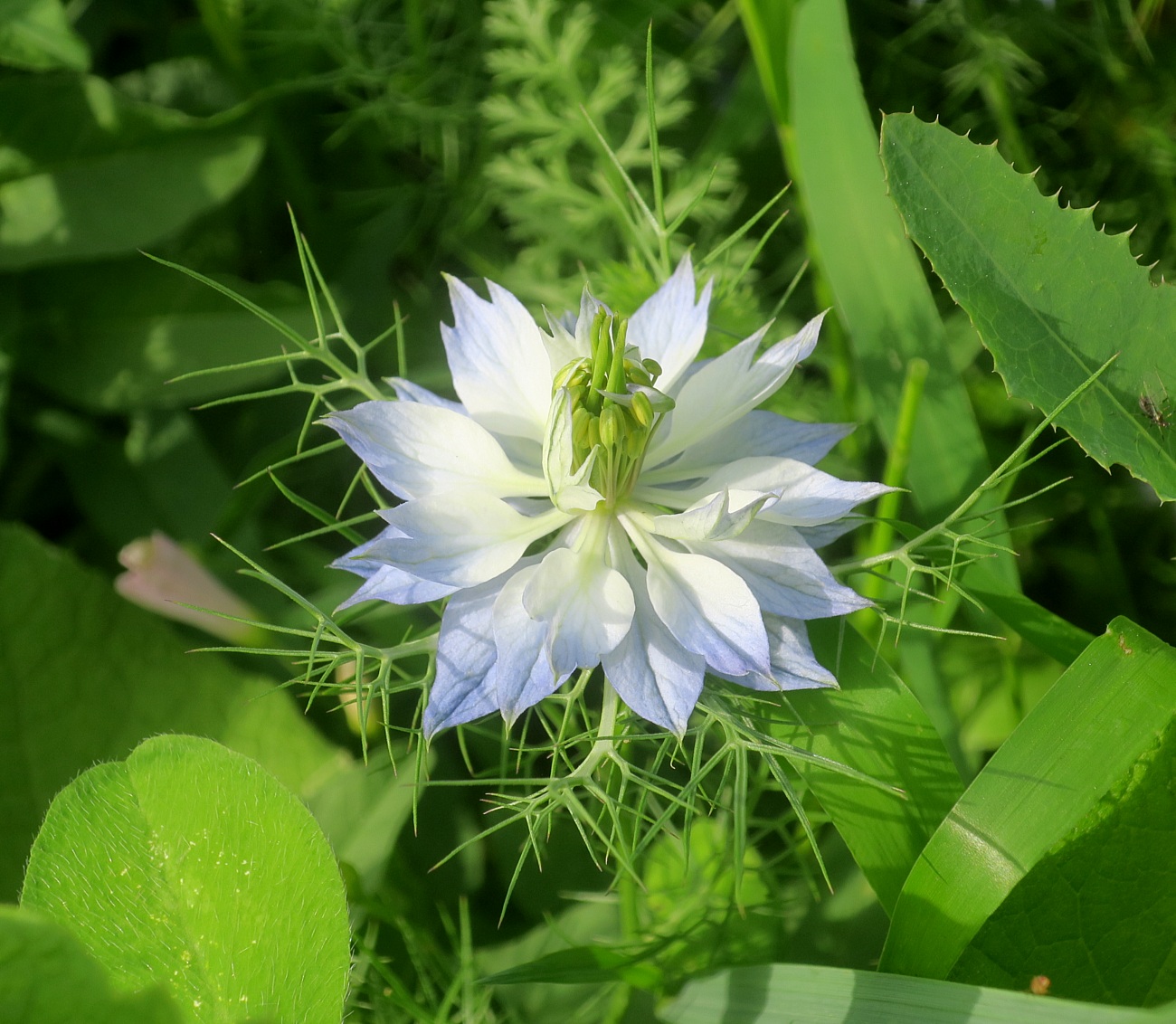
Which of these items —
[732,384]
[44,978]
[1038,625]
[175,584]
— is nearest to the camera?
[44,978]

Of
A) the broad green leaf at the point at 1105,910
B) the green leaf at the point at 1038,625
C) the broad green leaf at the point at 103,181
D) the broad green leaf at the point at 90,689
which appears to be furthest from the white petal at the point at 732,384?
the broad green leaf at the point at 103,181

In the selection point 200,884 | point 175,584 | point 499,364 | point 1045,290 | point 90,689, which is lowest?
point 90,689

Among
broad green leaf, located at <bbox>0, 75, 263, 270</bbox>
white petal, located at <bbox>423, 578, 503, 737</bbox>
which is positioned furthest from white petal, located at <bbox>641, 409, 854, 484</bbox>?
broad green leaf, located at <bbox>0, 75, 263, 270</bbox>

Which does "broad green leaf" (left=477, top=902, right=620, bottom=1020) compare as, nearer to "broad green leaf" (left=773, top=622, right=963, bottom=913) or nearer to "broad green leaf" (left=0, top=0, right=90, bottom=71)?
"broad green leaf" (left=773, top=622, right=963, bottom=913)

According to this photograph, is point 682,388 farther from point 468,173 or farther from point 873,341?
point 468,173

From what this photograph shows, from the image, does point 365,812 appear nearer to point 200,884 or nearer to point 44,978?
point 200,884

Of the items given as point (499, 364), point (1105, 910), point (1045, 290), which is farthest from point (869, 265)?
point (1105, 910)
